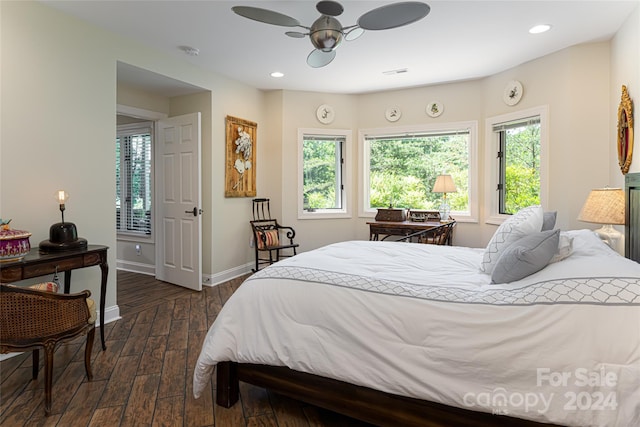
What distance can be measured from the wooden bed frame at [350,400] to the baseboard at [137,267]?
3.61m

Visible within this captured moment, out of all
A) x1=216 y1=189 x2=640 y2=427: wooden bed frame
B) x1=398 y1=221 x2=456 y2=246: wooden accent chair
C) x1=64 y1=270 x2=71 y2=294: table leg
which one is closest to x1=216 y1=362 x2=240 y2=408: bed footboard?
x1=216 y1=189 x2=640 y2=427: wooden bed frame

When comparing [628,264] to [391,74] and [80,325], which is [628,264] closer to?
[80,325]

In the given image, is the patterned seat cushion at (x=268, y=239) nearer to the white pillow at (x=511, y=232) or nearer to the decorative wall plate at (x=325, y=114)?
the decorative wall plate at (x=325, y=114)

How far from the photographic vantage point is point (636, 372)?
3.92 feet

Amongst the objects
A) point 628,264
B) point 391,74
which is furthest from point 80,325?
point 391,74

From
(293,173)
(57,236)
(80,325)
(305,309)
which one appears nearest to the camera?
(305,309)

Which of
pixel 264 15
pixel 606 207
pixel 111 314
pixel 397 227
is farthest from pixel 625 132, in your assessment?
pixel 111 314

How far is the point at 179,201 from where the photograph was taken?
4.31 m

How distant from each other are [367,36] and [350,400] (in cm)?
308

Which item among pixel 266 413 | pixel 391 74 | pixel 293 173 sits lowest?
pixel 266 413

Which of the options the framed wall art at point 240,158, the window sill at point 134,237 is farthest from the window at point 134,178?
the framed wall art at point 240,158

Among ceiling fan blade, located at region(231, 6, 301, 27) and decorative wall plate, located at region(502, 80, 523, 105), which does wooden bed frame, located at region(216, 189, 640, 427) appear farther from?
decorative wall plate, located at region(502, 80, 523, 105)

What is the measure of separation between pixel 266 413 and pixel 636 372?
166 centimetres

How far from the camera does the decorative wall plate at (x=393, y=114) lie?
16.6 ft
